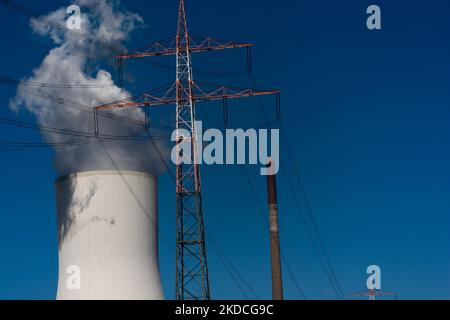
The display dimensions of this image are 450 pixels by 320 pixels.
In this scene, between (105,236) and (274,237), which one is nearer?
(105,236)

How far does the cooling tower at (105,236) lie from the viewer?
1608 inches

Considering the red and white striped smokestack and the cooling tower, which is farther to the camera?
the red and white striped smokestack

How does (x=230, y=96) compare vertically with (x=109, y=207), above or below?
above

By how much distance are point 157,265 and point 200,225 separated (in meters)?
3.33

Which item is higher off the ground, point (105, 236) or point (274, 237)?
point (274, 237)

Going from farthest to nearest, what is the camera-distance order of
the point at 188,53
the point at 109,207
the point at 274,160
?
1. the point at 274,160
2. the point at 188,53
3. the point at 109,207

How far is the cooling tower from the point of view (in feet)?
134

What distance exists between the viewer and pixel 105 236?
4119 centimetres

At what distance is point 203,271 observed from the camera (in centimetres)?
4488

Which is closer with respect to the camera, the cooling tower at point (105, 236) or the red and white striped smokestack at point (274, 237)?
the cooling tower at point (105, 236)
